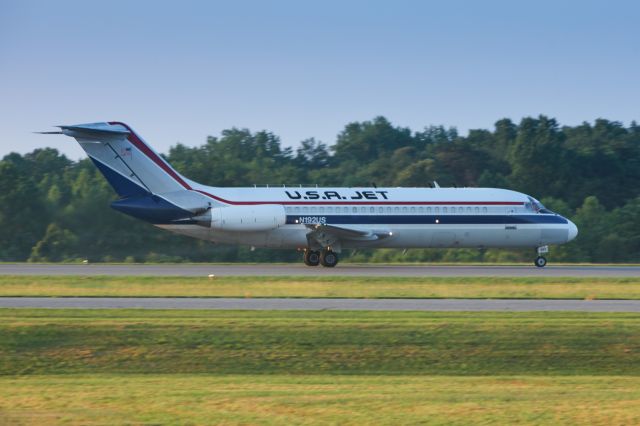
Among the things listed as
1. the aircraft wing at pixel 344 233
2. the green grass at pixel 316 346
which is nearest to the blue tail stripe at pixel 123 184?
the aircraft wing at pixel 344 233

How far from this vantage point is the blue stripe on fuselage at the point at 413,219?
43.0 meters

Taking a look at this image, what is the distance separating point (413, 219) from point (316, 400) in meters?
29.8

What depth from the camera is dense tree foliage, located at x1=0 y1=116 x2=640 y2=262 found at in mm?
51938

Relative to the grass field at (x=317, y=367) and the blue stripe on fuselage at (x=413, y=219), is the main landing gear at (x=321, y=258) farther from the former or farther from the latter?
the grass field at (x=317, y=367)

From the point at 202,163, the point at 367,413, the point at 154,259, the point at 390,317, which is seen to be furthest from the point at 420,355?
the point at 202,163

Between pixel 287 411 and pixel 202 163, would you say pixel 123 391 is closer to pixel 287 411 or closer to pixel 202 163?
pixel 287 411

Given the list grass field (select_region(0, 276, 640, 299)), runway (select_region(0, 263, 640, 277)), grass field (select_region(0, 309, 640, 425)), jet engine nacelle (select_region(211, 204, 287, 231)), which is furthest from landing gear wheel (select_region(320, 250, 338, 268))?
grass field (select_region(0, 309, 640, 425))

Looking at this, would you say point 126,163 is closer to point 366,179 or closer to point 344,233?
point 344,233

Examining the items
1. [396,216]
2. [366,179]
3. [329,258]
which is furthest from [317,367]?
[366,179]

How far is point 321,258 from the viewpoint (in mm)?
44031

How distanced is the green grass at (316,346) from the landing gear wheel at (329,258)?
67.6 ft

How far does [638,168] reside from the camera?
78500 mm

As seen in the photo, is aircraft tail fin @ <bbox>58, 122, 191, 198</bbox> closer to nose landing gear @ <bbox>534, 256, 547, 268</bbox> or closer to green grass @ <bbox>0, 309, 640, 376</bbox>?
nose landing gear @ <bbox>534, 256, 547, 268</bbox>

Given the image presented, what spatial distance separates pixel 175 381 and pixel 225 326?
5.01 m
